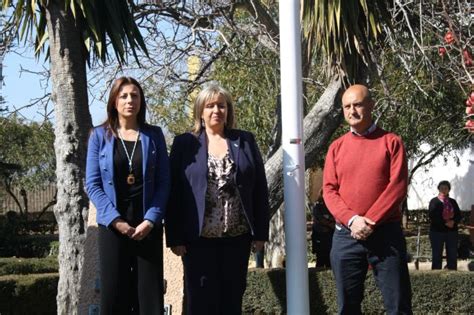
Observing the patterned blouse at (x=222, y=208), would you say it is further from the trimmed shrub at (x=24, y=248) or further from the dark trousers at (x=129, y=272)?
the trimmed shrub at (x=24, y=248)

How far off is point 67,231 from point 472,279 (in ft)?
15.4

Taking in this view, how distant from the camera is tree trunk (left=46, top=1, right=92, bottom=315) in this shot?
24.3ft

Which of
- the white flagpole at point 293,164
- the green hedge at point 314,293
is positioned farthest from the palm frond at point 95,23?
the green hedge at point 314,293

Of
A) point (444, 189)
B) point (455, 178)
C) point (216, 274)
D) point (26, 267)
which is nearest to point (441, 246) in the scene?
point (444, 189)

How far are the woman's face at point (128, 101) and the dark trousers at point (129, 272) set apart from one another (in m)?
0.69

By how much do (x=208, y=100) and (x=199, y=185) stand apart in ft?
1.73

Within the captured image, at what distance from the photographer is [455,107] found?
16.4m

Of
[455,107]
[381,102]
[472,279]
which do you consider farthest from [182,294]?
[455,107]

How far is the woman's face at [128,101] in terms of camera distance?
4.73 meters

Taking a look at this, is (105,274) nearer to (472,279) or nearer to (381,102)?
(472,279)

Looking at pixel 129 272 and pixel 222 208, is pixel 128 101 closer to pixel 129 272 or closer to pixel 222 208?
pixel 222 208

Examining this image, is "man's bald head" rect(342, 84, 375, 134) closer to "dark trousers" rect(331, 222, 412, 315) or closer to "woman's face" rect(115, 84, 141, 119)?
"dark trousers" rect(331, 222, 412, 315)

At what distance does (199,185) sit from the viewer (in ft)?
15.3

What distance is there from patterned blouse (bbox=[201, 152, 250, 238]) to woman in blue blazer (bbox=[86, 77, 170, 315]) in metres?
0.26
